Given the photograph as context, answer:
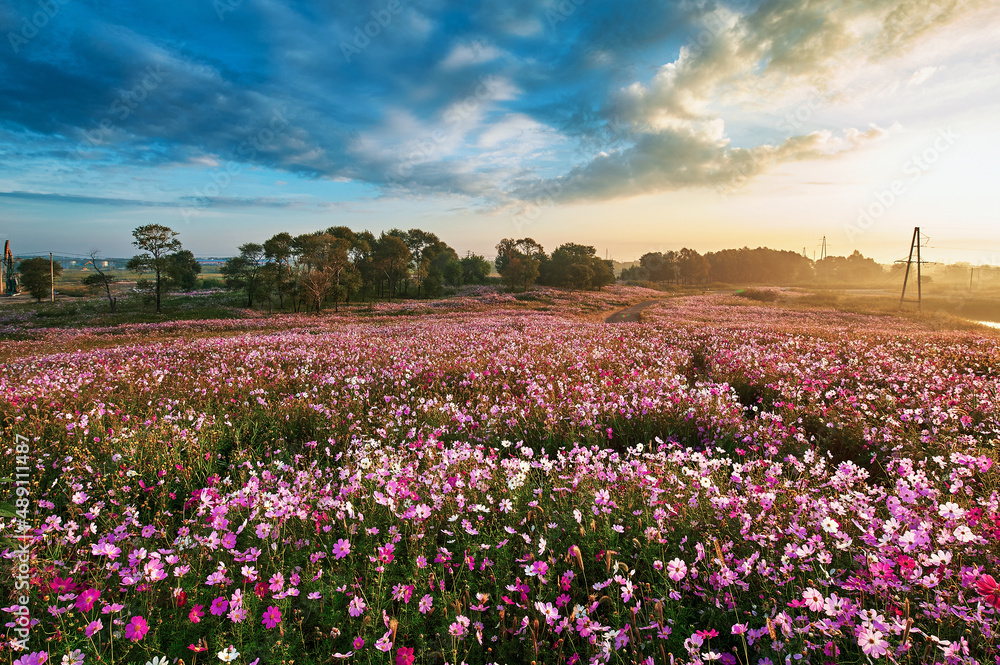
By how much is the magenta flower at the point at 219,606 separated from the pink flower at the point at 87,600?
0.60 m

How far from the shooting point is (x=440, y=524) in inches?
139

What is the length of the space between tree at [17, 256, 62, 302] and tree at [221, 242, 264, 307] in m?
→ 25.0

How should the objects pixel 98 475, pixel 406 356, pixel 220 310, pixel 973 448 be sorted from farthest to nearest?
pixel 220 310
pixel 406 356
pixel 973 448
pixel 98 475

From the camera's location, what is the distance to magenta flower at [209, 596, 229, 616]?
2270 mm

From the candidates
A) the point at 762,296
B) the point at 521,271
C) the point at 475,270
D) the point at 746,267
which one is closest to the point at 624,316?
the point at 762,296

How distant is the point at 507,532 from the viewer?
3174 millimetres

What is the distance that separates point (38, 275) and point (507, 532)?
7971 cm

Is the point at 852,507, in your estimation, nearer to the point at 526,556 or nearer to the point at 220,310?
the point at 526,556

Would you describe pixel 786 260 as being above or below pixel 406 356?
above

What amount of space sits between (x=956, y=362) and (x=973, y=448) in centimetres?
758

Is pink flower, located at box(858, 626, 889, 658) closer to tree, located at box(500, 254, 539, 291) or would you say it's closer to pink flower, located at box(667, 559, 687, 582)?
pink flower, located at box(667, 559, 687, 582)

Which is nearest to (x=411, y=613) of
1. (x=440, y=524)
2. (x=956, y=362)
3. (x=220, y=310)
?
(x=440, y=524)

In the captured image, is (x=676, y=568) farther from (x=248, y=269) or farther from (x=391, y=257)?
(x=391, y=257)

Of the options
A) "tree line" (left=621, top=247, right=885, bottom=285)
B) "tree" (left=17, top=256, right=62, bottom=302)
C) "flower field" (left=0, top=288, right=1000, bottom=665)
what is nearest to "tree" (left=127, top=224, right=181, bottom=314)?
"tree" (left=17, top=256, right=62, bottom=302)
